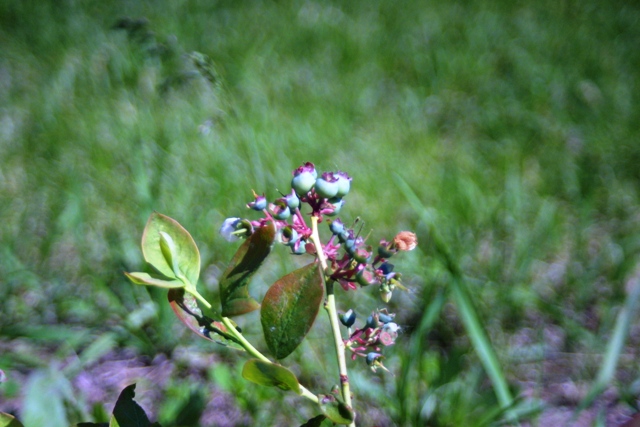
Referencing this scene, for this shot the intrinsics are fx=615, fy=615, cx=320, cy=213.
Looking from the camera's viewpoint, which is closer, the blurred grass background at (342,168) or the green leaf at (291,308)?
the green leaf at (291,308)

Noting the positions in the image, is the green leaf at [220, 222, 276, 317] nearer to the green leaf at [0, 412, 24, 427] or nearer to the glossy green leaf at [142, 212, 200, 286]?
the glossy green leaf at [142, 212, 200, 286]

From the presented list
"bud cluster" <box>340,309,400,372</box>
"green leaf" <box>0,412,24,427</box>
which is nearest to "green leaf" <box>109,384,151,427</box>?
"green leaf" <box>0,412,24,427</box>

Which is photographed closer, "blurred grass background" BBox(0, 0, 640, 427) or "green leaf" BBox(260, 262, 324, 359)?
"green leaf" BBox(260, 262, 324, 359)

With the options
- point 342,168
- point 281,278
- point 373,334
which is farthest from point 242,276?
point 342,168

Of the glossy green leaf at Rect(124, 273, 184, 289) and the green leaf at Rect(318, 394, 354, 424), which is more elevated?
the glossy green leaf at Rect(124, 273, 184, 289)

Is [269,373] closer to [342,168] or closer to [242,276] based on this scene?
[242,276]

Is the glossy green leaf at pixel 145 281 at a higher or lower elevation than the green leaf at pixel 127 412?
higher

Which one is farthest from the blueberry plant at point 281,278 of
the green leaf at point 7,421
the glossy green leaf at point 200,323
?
the green leaf at point 7,421

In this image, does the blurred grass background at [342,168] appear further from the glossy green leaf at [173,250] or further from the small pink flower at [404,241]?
the small pink flower at [404,241]


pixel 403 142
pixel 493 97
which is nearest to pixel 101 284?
pixel 403 142
